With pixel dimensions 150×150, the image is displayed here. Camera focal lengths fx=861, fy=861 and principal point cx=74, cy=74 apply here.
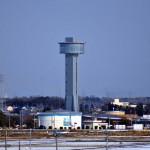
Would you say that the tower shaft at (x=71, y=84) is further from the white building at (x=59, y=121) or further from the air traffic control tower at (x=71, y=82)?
the white building at (x=59, y=121)

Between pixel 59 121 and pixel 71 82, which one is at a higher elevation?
pixel 71 82

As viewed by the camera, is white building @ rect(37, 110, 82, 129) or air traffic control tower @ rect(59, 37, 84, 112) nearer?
white building @ rect(37, 110, 82, 129)

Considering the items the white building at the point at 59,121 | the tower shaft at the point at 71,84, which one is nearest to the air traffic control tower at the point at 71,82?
the tower shaft at the point at 71,84

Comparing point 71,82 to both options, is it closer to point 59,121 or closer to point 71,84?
point 71,84

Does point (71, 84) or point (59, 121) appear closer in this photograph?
point (59, 121)

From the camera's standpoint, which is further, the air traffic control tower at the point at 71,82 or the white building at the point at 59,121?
the air traffic control tower at the point at 71,82

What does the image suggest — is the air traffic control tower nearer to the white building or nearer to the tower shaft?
the tower shaft

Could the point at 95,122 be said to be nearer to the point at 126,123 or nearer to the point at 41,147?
the point at 126,123

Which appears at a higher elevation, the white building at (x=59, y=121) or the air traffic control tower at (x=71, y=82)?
the air traffic control tower at (x=71, y=82)

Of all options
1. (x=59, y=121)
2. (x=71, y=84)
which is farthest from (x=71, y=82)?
(x=59, y=121)

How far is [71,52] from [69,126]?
2275 inches

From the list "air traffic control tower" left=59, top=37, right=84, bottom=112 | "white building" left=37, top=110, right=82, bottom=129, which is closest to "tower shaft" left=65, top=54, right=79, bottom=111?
"air traffic control tower" left=59, top=37, right=84, bottom=112

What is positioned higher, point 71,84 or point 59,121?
point 71,84

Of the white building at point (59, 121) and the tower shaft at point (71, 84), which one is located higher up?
the tower shaft at point (71, 84)
